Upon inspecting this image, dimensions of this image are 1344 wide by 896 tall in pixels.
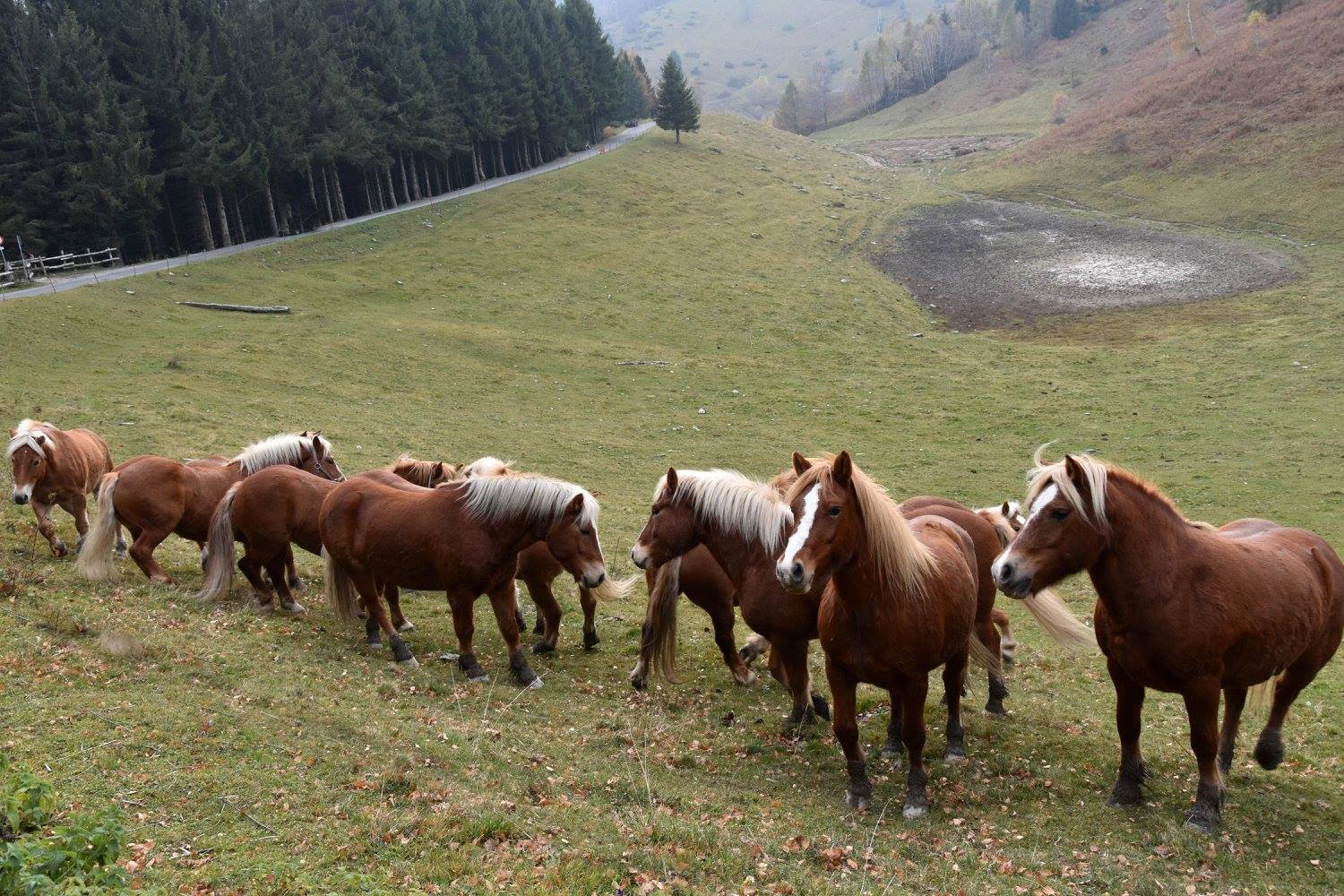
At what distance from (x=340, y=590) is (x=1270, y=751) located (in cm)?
1029

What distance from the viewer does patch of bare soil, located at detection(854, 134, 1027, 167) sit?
3610 inches

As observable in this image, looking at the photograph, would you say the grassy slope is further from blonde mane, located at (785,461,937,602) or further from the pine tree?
blonde mane, located at (785,461,937,602)

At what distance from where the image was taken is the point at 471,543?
409 inches

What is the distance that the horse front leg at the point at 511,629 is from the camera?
34.3 feet

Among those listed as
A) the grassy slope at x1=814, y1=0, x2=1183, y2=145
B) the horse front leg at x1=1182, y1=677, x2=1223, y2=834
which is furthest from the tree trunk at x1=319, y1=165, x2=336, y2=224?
the grassy slope at x1=814, y1=0, x2=1183, y2=145

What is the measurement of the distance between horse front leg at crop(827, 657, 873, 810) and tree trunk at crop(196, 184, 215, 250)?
47.3 metres

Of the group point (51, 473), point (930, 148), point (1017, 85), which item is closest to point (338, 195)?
point (51, 473)

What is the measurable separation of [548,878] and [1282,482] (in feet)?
72.9

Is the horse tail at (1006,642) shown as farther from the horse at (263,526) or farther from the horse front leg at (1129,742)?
the horse at (263,526)

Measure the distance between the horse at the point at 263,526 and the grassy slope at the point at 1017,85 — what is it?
101 m

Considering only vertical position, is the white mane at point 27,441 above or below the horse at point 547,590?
above

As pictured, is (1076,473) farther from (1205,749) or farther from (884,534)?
(1205,749)

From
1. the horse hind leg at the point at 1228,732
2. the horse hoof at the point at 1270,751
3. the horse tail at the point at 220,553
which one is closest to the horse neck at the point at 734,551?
the horse hind leg at the point at 1228,732

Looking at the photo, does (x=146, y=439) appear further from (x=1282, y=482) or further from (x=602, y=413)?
(x=1282, y=482)
